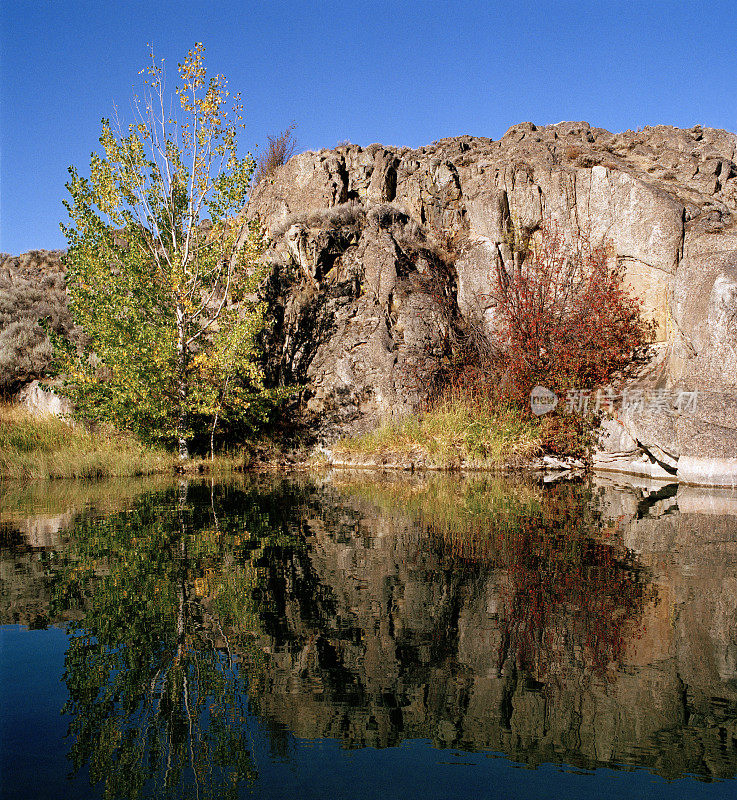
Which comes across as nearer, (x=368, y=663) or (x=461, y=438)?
(x=368, y=663)

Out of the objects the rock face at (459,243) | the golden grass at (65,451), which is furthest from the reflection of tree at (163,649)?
the rock face at (459,243)

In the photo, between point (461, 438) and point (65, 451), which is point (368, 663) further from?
point (65, 451)

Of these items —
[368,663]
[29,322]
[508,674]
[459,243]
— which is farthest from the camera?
[459,243]

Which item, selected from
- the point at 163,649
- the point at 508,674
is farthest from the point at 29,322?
the point at 508,674

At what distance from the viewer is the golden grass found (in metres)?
14.4

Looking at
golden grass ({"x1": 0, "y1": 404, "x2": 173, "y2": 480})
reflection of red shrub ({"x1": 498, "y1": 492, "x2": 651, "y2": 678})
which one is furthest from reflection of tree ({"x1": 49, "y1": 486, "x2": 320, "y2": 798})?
golden grass ({"x1": 0, "y1": 404, "x2": 173, "y2": 480})

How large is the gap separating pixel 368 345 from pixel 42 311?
1169 cm

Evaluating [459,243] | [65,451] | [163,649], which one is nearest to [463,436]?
[459,243]

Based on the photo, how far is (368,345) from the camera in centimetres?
2000

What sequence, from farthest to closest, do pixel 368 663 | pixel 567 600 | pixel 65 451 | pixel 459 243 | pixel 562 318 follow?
pixel 459 243 < pixel 562 318 < pixel 65 451 < pixel 567 600 < pixel 368 663

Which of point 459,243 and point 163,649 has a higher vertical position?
point 459,243

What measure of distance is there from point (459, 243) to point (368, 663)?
19477 millimetres

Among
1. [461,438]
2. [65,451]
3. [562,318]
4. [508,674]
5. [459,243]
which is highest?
[459,243]

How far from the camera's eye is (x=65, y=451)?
15.1m
